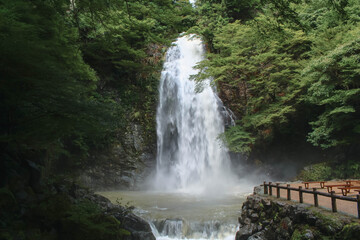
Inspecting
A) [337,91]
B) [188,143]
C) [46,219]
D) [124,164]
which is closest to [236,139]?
[188,143]

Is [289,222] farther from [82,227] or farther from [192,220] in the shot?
[82,227]

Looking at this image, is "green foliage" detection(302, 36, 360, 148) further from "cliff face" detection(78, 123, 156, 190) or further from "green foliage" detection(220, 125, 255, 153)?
"cliff face" detection(78, 123, 156, 190)

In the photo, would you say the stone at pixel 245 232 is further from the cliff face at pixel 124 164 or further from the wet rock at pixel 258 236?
the cliff face at pixel 124 164

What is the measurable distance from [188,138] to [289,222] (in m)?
11.2

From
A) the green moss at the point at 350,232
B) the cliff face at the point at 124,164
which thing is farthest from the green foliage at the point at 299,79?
the green moss at the point at 350,232

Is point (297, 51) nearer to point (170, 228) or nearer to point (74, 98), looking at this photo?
point (170, 228)

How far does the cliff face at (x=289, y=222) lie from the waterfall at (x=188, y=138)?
25.8ft

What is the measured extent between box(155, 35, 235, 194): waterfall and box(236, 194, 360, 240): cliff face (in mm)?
7856

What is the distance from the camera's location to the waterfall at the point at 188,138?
16172 mm

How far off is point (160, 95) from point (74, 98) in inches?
553

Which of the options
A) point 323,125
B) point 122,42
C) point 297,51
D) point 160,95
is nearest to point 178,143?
point 160,95

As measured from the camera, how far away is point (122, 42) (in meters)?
15.4

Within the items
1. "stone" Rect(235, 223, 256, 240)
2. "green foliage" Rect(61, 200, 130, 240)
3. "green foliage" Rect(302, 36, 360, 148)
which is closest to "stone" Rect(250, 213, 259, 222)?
"stone" Rect(235, 223, 256, 240)

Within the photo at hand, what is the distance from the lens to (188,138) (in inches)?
667
